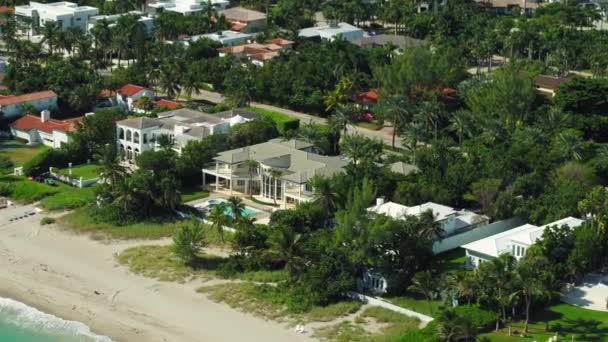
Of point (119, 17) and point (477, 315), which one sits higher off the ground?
point (119, 17)

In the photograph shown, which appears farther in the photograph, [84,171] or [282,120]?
[282,120]

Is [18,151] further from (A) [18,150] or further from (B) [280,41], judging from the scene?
(B) [280,41]

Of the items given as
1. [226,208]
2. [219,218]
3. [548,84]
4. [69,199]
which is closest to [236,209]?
[219,218]

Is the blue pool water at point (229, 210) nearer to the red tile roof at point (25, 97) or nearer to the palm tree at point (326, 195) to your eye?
the palm tree at point (326, 195)

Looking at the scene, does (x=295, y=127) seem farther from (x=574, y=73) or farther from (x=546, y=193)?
(x=574, y=73)

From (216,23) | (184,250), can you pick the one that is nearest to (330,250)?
(184,250)

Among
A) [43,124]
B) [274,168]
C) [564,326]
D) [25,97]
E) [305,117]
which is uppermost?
[274,168]

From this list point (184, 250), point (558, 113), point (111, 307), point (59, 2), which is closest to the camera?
point (111, 307)
